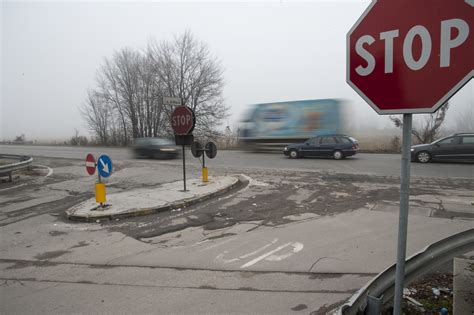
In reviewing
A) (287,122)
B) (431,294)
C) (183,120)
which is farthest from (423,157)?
(431,294)

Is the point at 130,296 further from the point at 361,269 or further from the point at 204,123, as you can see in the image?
the point at 204,123

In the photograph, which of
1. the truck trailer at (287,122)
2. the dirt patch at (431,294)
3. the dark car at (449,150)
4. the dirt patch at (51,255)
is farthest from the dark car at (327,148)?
the dirt patch at (51,255)

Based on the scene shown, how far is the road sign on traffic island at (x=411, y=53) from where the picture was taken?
154 cm

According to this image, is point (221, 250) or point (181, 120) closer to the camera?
point (221, 250)

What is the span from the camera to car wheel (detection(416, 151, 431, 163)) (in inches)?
596

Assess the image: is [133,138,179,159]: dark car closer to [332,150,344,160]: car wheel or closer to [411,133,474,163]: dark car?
[332,150,344,160]: car wheel

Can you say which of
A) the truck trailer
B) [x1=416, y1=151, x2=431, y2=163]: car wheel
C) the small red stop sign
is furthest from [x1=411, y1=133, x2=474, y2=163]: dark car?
the small red stop sign

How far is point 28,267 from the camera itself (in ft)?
14.0

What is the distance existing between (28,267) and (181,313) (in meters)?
2.85

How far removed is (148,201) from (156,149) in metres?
13.2

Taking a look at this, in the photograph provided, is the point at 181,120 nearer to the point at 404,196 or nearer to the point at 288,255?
the point at 288,255

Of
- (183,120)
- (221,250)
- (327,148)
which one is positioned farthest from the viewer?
(327,148)

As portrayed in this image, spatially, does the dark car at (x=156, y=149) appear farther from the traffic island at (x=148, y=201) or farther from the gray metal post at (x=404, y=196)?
the gray metal post at (x=404, y=196)

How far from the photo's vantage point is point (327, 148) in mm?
17953
